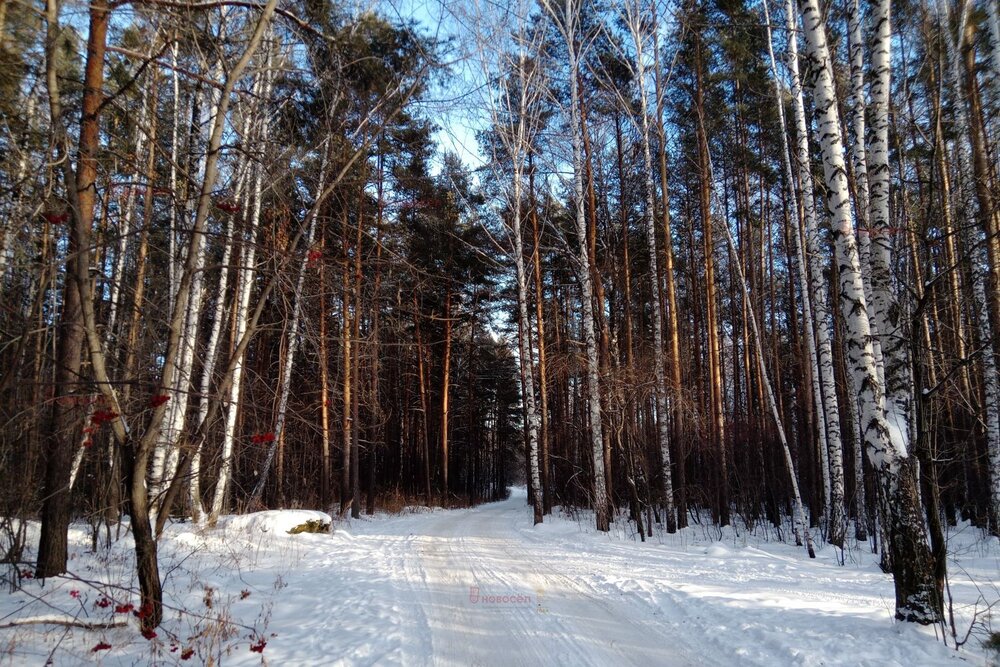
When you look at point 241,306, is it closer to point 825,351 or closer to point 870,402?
point 870,402

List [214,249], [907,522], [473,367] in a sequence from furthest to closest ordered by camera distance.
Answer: [473,367], [214,249], [907,522]

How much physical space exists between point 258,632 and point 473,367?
2409 cm

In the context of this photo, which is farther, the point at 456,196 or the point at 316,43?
the point at 456,196

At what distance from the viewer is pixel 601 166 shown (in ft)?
52.0

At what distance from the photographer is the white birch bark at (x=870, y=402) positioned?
4453 mm

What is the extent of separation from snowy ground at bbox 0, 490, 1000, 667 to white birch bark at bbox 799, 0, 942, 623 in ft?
1.00

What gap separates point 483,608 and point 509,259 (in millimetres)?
12321

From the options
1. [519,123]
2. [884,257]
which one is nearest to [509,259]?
[519,123]

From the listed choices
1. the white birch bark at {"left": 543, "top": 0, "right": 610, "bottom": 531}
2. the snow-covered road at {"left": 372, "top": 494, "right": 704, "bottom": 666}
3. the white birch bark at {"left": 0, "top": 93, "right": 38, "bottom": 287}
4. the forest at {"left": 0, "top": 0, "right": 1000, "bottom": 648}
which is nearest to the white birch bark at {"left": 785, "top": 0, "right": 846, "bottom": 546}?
the forest at {"left": 0, "top": 0, "right": 1000, "bottom": 648}

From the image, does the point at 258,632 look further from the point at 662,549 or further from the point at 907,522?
the point at 662,549

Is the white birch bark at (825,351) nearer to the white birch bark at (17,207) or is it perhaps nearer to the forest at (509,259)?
the forest at (509,259)

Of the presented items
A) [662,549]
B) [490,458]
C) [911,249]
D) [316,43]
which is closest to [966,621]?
[911,249]

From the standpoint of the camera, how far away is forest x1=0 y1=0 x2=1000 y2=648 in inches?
186

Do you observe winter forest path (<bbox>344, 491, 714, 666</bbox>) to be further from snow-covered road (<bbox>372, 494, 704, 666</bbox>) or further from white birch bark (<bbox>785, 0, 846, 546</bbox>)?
white birch bark (<bbox>785, 0, 846, 546</bbox>)
